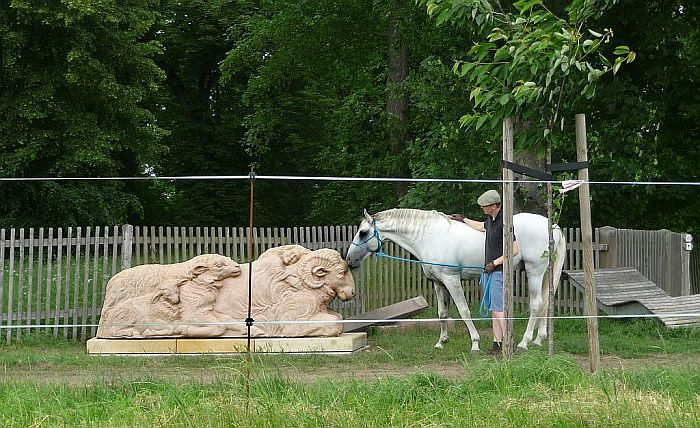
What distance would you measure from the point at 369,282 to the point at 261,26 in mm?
11417

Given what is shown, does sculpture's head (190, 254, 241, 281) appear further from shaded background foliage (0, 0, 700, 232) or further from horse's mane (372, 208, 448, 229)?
shaded background foliage (0, 0, 700, 232)

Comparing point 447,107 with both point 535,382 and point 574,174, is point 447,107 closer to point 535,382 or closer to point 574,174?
point 574,174

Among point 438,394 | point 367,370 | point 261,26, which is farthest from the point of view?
point 261,26

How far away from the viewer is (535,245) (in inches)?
486

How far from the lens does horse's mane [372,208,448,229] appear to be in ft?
41.1

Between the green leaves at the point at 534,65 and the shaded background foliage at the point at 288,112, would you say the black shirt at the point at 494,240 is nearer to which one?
the green leaves at the point at 534,65

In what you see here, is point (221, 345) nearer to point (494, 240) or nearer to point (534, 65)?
point (494, 240)

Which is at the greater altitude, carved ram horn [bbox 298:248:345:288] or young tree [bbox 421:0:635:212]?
young tree [bbox 421:0:635:212]

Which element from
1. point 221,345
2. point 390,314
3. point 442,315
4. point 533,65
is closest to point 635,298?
point 442,315

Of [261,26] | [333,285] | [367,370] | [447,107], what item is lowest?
[367,370]

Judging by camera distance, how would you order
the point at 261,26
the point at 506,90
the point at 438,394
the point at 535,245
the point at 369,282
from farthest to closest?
the point at 261,26
the point at 369,282
the point at 535,245
the point at 506,90
the point at 438,394

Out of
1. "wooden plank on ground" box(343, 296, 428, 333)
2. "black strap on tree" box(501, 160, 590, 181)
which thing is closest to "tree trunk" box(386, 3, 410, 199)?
"wooden plank on ground" box(343, 296, 428, 333)

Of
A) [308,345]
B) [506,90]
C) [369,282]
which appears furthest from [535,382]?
[369,282]

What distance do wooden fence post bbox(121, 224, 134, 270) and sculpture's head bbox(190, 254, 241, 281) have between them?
2242 millimetres
